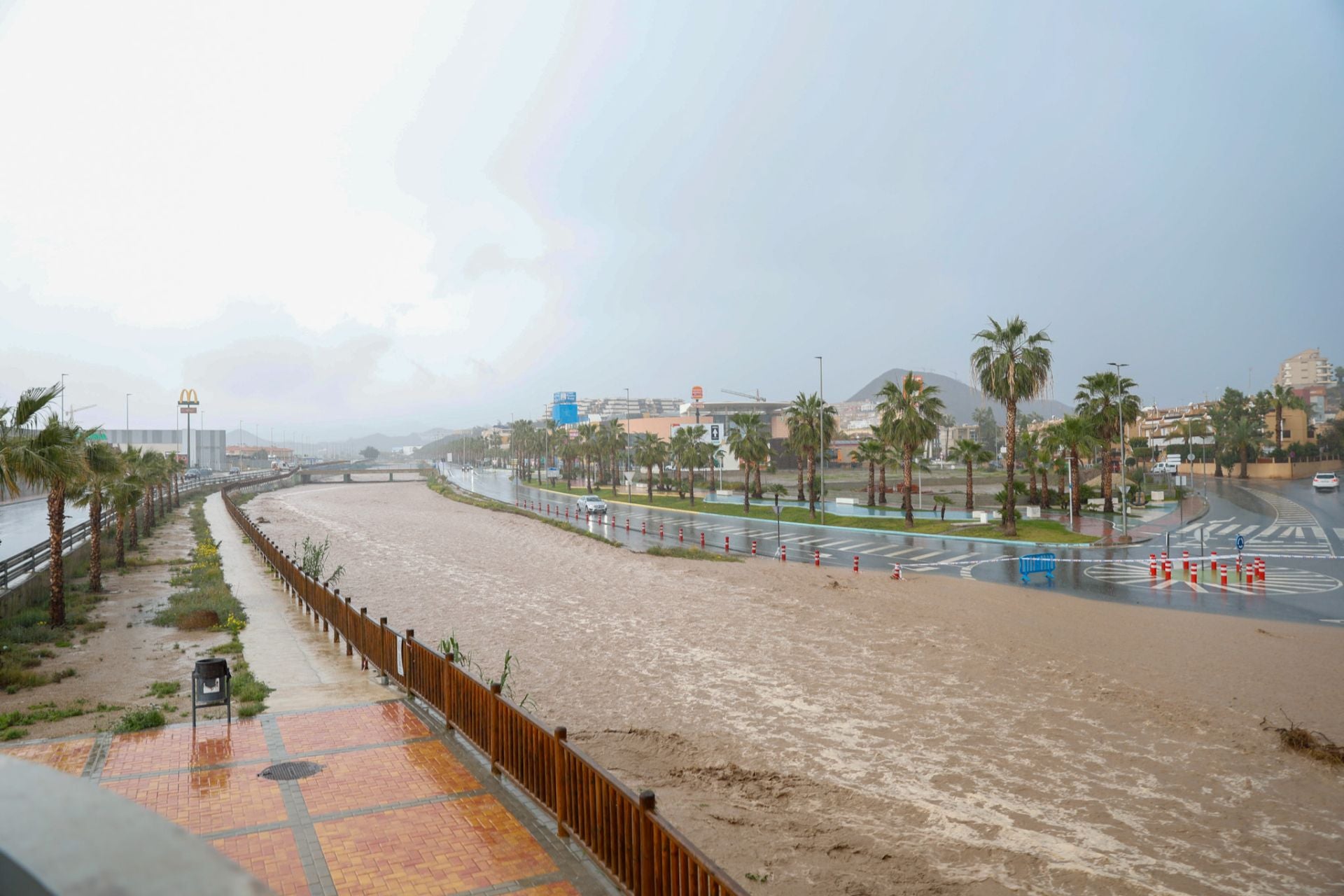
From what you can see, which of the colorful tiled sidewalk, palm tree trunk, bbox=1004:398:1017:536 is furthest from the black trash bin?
palm tree trunk, bbox=1004:398:1017:536

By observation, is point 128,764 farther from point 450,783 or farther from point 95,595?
point 95,595

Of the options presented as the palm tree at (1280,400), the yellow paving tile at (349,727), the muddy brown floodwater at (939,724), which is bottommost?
the muddy brown floodwater at (939,724)

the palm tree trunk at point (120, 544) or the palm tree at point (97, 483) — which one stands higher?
the palm tree at point (97, 483)

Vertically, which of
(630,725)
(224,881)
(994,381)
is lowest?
(630,725)

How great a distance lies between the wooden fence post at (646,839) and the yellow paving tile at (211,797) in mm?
4088

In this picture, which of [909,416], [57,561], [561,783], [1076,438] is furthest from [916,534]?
[561,783]

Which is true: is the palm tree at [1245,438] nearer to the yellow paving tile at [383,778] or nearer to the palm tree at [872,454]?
the palm tree at [872,454]

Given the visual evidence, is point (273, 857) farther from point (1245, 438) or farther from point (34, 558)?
point (1245, 438)

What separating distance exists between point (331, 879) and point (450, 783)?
2.23m

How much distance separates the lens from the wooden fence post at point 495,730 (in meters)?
9.40

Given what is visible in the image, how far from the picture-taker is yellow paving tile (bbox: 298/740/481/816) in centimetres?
878

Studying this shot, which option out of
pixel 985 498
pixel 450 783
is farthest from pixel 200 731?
pixel 985 498

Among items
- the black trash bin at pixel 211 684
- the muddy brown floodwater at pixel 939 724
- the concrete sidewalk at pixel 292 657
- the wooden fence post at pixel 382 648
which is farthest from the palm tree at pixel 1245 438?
the black trash bin at pixel 211 684

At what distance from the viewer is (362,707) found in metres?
12.3
